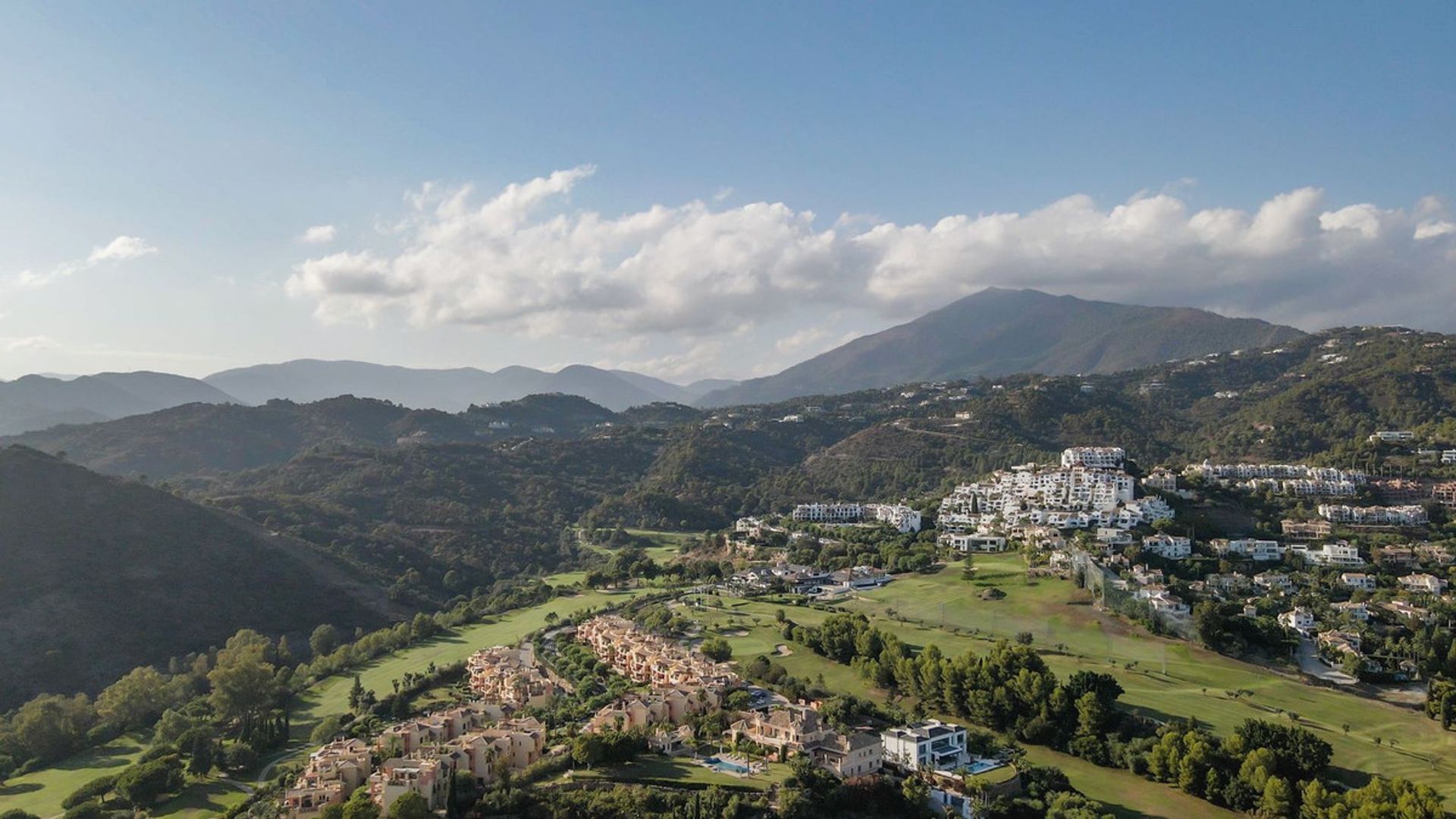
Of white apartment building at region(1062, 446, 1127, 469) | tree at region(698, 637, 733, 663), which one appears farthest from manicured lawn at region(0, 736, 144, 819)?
white apartment building at region(1062, 446, 1127, 469)

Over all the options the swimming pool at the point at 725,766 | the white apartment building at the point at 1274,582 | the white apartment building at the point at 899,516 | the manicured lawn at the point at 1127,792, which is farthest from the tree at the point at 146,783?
the white apartment building at the point at 1274,582

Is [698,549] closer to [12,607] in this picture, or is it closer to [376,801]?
[12,607]

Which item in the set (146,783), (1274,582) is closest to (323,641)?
(146,783)

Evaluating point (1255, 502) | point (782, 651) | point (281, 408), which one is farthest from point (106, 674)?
point (281, 408)

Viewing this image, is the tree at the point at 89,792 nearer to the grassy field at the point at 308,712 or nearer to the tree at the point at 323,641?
the grassy field at the point at 308,712

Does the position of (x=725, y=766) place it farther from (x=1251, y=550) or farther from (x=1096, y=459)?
(x=1096, y=459)

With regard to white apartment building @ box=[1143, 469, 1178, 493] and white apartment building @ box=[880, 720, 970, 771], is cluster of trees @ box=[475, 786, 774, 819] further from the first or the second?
white apartment building @ box=[1143, 469, 1178, 493]
